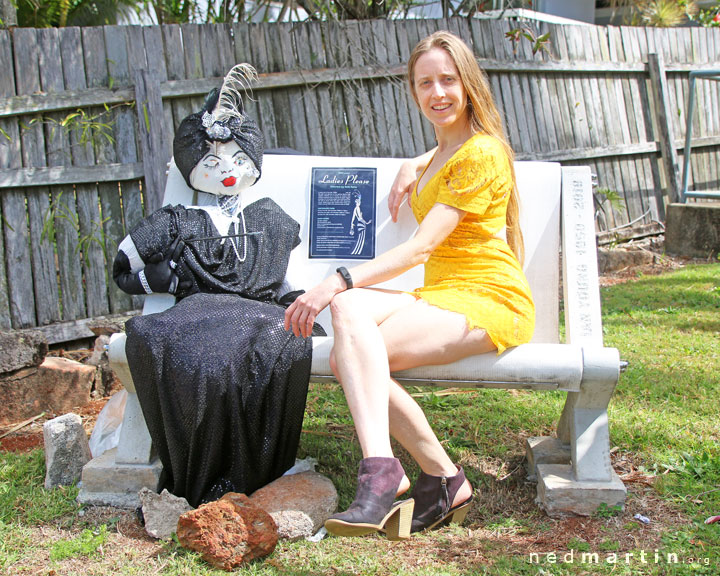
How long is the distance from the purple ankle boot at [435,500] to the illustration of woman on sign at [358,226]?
1121mm

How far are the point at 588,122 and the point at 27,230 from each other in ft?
16.5

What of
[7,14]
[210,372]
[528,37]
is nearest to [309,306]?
[210,372]

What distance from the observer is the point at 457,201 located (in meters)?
2.47

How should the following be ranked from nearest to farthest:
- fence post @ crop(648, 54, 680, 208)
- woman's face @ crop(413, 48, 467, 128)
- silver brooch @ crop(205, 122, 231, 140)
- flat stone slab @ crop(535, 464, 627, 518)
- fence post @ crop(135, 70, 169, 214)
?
flat stone slab @ crop(535, 464, 627, 518) → woman's face @ crop(413, 48, 467, 128) → silver brooch @ crop(205, 122, 231, 140) → fence post @ crop(135, 70, 169, 214) → fence post @ crop(648, 54, 680, 208)

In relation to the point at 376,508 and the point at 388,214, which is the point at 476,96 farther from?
the point at 376,508

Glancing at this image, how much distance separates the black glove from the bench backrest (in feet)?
1.12

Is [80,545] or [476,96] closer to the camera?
[80,545]

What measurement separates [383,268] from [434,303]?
8.2 inches

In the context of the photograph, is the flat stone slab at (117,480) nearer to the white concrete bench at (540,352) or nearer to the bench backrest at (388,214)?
the white concrete bench at (540,352)

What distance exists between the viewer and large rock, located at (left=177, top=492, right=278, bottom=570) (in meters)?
2.16

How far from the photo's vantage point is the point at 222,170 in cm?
301

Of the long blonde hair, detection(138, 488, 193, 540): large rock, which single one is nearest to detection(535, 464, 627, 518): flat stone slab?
the long blonde hair

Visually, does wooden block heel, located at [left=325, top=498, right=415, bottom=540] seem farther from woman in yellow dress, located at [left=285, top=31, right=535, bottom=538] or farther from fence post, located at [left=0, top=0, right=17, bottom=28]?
fence post, located at [left=0, top=0, right=17, bottom=28]

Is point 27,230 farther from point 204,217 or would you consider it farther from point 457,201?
point 457,201
